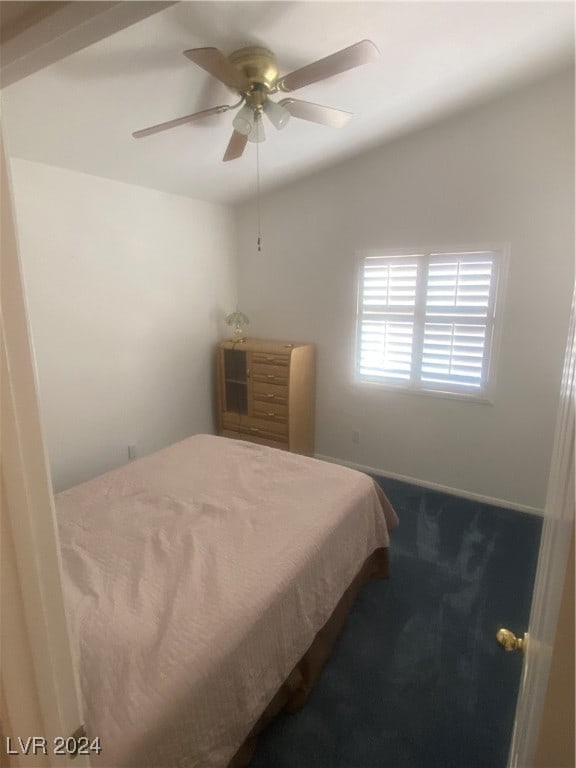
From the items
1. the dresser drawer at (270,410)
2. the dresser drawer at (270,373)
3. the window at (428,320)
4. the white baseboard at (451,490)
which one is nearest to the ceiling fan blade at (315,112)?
the window at (428,320)

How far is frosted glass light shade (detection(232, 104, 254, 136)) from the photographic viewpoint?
189 centimetres

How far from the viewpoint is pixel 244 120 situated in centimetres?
189

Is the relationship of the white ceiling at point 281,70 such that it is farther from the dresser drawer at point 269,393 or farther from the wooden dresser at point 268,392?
the dresser drawer at point 269,393

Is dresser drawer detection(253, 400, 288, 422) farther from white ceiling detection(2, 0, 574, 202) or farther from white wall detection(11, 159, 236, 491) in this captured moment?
white ceiling detection(2, 0, 574, 202)

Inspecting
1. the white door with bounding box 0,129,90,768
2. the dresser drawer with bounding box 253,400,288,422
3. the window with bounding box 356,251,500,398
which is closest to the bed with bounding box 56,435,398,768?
the white door with bounding box 0,129,90,768

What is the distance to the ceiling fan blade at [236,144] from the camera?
82.4 inches

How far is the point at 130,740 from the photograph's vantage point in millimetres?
961

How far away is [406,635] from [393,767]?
→ 581mm

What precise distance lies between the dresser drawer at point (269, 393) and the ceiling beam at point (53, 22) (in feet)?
9.21

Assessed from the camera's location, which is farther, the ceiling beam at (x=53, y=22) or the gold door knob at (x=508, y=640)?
the gold door knob at (x=508, y=640)

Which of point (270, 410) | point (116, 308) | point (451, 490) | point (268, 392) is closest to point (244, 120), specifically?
point (116, 308)

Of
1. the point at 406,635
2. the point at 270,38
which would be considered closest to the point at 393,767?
the point at 406,635

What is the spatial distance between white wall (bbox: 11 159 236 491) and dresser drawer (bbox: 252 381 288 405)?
62 centimetres

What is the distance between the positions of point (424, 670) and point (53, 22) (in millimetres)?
2496
